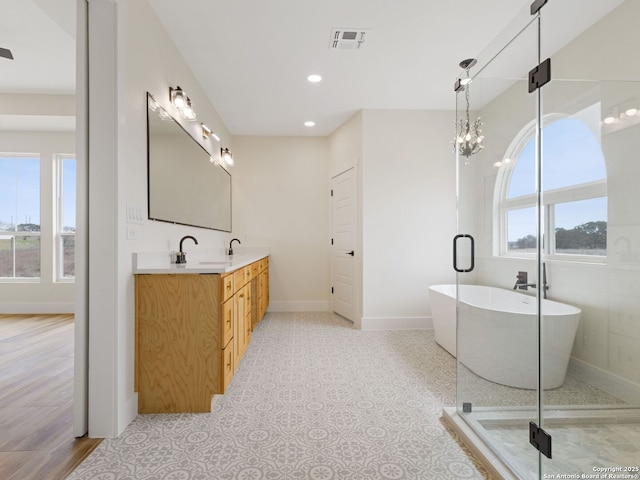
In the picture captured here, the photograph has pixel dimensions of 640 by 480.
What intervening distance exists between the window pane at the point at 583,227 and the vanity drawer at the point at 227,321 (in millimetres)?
1961

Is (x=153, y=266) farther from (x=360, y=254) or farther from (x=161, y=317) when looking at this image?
(x=360, y=254)

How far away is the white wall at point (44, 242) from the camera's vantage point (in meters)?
4.64

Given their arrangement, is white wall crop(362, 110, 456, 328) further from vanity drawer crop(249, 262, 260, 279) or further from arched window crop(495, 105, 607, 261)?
arched window crop(495, 105, 607, 261)

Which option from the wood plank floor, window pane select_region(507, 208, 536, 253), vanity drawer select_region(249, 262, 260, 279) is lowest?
the wood plank floor

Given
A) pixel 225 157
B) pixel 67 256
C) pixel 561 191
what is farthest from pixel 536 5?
pixel 67 256

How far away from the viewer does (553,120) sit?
1.64m

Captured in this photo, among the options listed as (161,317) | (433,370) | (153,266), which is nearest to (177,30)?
(153,266)

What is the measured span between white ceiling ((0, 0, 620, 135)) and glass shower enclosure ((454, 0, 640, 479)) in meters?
0.54

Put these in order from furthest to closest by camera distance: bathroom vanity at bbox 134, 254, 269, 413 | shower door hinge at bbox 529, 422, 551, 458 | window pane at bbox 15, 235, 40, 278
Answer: window pane at bbox 15, 235, 40, 278 < bathroom vanity at bbox 134, 254, 269, 413 < shower door hinge at bbox 529, 422, 551, 458

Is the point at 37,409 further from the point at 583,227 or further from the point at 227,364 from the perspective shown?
the point at 583,227

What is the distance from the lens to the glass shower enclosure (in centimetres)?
151

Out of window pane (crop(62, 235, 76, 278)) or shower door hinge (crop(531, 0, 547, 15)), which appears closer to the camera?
shower door hinge (crop(531, 0, 547, 15))

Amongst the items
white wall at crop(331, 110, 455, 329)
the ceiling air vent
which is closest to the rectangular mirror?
the ceiling air vent

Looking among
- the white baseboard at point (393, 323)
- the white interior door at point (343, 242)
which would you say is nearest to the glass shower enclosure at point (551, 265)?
the white baseboard at point (393, 323)
